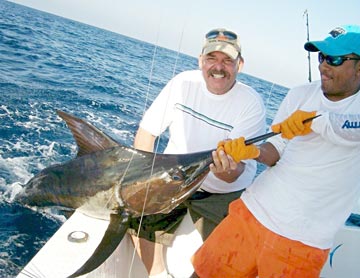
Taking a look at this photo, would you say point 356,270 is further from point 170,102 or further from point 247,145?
point 170,102

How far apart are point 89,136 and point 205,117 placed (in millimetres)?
955

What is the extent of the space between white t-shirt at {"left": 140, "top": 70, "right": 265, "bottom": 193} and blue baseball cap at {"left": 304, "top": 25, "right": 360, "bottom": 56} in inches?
31.6

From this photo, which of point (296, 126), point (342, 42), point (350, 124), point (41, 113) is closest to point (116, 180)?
point (296, 126)

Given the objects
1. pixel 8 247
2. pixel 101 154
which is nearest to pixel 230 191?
pixel 101 154

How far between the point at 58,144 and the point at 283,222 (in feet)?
15.4

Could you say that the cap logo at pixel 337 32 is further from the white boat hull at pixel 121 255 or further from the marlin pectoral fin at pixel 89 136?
the white boat hull at pixel 121 255

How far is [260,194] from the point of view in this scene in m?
2.20

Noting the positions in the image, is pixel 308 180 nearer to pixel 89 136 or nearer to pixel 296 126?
pixel 296 126

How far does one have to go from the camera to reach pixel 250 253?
2.17m

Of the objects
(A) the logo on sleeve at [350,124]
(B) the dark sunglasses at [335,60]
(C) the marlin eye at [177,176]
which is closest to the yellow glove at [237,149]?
(C) the marlin eye at [177,176]

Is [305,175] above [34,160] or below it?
above

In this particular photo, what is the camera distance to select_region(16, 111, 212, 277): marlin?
6.73ft

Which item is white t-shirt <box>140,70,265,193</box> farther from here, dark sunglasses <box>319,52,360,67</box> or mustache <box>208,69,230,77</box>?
dark sunglasses <box>319,52,360,67</box>

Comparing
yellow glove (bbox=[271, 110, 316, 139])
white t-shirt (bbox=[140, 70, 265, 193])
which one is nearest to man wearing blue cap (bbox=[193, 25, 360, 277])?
yellow glove (bbox=[271, 110, 316, 139])
